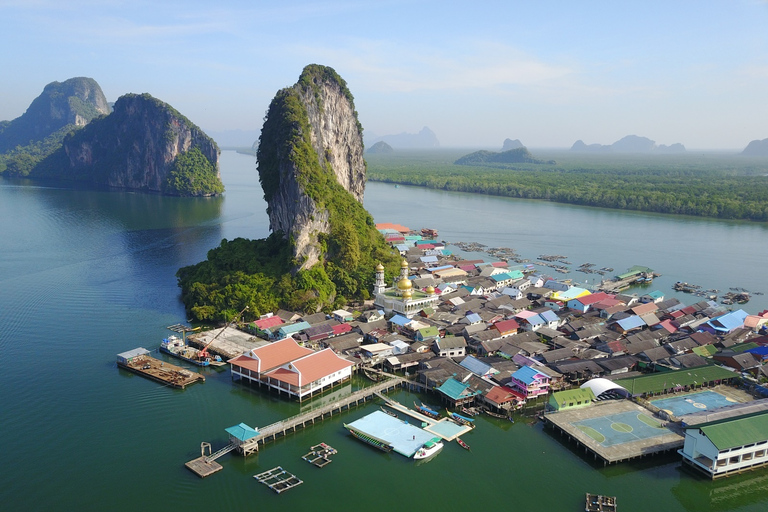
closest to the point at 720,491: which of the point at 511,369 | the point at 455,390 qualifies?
the point at 511,369

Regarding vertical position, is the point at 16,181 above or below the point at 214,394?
above

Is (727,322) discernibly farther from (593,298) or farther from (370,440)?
(370,440)

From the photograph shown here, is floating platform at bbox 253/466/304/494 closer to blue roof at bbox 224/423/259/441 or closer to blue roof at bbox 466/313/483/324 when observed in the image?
blue roof at bbox 224/423/259/441

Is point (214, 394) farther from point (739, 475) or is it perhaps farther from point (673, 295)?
point (673, 295)

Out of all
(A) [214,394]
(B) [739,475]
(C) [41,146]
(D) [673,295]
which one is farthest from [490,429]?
(C) [41,146]

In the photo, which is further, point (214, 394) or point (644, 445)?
point (214, 394)

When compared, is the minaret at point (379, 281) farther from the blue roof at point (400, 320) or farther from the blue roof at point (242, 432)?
the blue roof at point (242, 432)

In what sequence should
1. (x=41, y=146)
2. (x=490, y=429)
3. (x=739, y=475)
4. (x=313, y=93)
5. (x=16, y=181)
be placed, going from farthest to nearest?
(x=41, y=146) < (x=16, y=181) < (x=313, y=93) < (x=490, y=429) < (x=739, y=475)
